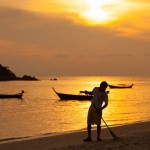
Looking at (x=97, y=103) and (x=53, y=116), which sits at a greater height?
(x=97, y=103)

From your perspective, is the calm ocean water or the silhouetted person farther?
the calm ocean water

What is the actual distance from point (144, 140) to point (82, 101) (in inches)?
1764

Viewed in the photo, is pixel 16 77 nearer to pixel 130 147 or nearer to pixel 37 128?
pixel 37 128

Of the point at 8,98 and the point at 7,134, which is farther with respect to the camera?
the point at 8,98

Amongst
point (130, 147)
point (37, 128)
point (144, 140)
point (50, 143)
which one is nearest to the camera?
point (130, 147)

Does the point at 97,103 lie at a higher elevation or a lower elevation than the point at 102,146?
higher

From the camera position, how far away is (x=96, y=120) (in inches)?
472

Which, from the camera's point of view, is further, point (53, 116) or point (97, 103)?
point (53, 116)

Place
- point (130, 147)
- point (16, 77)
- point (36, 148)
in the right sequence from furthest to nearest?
point (16, 77) → point (36, 148) → point (130, 147)

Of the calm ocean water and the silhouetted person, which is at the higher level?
the silhouetted person

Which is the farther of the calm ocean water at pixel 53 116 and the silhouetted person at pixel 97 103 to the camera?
the calm ocean water at pixel 53 116

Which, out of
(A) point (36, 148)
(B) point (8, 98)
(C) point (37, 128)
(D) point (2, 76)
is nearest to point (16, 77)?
(D) point (2, 76)

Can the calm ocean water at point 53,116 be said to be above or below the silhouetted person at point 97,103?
below

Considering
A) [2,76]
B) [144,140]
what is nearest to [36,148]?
[144,140]
